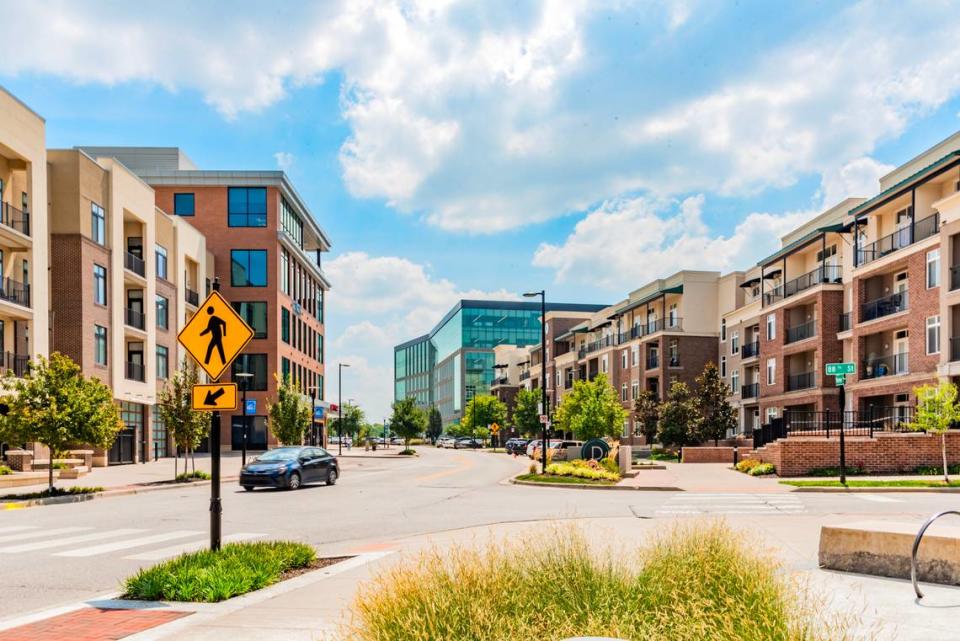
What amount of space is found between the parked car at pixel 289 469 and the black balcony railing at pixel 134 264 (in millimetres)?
24579

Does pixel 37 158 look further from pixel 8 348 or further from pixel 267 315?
pixel 267 315

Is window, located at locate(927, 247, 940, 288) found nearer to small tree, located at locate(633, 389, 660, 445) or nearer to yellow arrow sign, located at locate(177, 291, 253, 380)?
small tree, located at locate(633, 389, 660, 445)

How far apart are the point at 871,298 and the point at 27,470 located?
126 ft

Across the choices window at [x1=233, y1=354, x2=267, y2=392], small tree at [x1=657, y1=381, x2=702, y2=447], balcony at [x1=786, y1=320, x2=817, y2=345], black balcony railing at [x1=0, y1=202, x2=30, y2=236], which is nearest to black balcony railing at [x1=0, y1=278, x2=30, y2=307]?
black balcony railing at [x1=0, y1=202, x2=30, y2=236]

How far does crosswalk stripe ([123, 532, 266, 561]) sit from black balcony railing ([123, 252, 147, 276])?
121 ft

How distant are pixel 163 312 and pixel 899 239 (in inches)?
1706

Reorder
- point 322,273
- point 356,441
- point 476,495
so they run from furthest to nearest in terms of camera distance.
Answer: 1. point 356,441
2. point 322,273
3. point 476,495

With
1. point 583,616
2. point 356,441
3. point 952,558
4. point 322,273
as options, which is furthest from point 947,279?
point 356,441

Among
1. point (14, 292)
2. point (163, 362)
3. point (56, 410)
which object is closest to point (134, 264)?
point (163, 362)

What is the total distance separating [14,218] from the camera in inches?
1427

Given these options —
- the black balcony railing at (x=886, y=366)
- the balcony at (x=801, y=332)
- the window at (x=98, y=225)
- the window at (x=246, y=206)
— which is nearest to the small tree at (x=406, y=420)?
the window at (x=246, y=206)

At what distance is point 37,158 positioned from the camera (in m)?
37.2

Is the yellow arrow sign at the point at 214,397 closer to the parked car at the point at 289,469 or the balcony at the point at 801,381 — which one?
the parked car at the point at 289,469

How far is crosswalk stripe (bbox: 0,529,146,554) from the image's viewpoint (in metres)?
13.2
